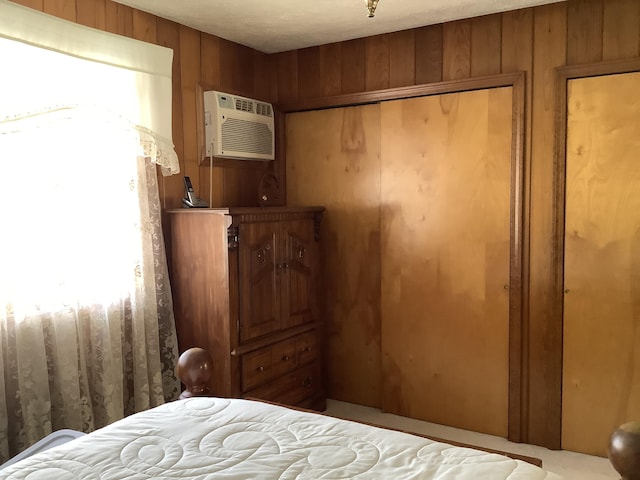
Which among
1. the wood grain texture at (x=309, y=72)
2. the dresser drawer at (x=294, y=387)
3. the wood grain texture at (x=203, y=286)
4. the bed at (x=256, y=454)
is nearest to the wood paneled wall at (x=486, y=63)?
the wood grain texture at (x=309, y=72)

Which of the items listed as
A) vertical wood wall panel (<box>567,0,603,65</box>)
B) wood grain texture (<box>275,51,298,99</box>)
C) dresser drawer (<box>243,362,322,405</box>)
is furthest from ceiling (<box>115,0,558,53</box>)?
dresser drawer (<box>243,362,322,405</box>)

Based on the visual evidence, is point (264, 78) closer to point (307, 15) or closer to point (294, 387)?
point (307, 15)

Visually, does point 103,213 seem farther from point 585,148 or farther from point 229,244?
point 585,148

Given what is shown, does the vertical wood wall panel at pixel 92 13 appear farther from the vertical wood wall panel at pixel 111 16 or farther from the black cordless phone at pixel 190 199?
the black cordless phone at pixel 190 199

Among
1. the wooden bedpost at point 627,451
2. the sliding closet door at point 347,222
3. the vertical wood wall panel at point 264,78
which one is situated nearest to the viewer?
the wooden bedpost at point 627,451

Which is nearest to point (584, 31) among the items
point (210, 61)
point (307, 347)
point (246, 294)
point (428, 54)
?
point (428, 54)

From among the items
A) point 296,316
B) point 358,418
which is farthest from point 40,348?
point 358,418

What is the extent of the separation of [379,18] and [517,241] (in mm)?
1435

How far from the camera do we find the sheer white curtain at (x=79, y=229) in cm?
224

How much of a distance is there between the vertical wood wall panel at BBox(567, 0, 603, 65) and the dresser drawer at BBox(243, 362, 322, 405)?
225 centimetres

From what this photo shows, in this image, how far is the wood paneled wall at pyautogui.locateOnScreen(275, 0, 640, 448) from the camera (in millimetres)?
2734

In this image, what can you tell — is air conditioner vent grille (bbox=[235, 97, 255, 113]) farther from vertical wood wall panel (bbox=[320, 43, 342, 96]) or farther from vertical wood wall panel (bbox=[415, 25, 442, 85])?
vertical wood wall panel (bbox=[415, 25, 442, 85])

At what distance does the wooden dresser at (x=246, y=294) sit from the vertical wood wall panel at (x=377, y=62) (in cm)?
89

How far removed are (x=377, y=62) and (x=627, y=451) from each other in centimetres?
275
